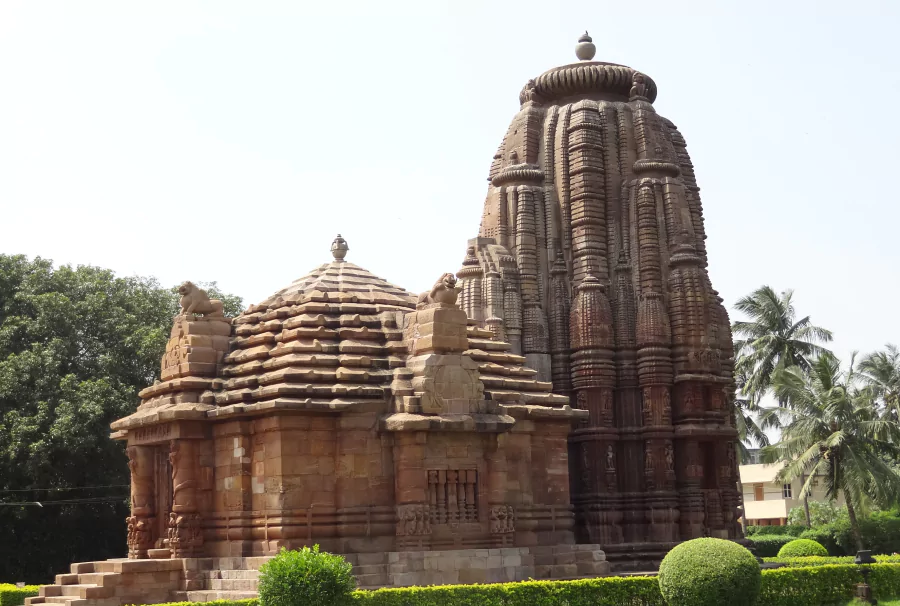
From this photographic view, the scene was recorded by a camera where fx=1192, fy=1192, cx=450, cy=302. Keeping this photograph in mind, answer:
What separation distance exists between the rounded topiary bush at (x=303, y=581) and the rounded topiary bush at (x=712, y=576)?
4.84 metres

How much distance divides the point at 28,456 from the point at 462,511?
54.0ft

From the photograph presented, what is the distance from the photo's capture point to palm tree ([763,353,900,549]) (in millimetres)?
32344

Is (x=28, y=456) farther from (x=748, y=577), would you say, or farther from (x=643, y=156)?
(x=748, y=577)

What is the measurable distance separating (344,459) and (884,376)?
33850 millimetres

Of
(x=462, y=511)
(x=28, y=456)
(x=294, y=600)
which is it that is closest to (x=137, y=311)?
(x=28, y=456)

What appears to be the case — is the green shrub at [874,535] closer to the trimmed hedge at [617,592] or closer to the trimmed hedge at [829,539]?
the trimmed hedge at [829,539]

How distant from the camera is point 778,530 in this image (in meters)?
47.8

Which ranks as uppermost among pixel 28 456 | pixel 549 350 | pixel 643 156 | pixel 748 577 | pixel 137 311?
pixel 643 156

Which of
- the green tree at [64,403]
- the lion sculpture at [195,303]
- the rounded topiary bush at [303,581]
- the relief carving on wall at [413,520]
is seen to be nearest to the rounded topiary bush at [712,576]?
the relief carving on wall at [413,520]

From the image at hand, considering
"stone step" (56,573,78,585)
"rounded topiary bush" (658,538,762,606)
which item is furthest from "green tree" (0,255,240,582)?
"rounded topiary bush" (658,538,762,606)

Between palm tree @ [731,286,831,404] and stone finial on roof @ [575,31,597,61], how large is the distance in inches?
737

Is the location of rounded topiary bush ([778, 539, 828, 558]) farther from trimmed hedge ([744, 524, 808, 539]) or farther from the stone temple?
trimmed hedge ([744, 524, 808, 539])

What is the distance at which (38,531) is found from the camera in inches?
1258

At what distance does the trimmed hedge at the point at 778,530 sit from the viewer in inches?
1795
